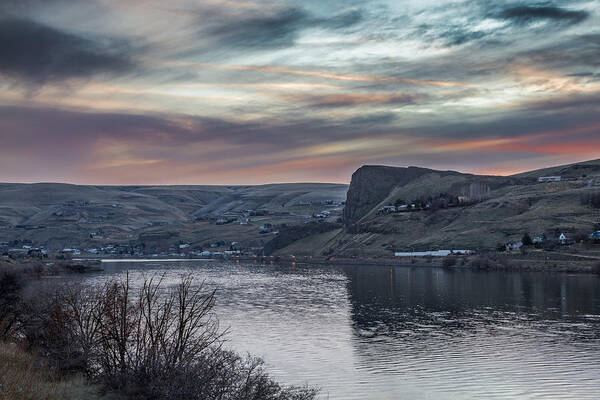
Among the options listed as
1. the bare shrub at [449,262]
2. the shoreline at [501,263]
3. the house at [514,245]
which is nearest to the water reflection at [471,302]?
the shoreline at [501,263]

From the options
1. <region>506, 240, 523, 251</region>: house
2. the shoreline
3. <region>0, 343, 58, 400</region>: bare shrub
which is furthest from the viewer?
<region>506, 240, 523, 251</region>: house

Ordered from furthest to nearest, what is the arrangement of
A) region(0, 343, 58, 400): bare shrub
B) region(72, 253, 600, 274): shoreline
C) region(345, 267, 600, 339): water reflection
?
region(72, 253, 600, 274): shoreline → region(345, 267, 600, 339): water reflection → region(0, 343, 58, 400): bare shrub

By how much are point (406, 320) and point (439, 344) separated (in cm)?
1525

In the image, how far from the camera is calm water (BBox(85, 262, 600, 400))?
129ft

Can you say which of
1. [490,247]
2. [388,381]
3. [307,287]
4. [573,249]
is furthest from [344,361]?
[490,247]

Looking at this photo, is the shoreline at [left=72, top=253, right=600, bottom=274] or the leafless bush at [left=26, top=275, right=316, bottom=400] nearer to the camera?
the leafless bush at [left=26, top=275, right=316, bottom=400]

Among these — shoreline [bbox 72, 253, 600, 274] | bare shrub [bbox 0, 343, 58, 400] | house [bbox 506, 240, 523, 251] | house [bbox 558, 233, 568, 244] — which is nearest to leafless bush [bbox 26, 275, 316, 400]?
bare shrub [bbox 0, 343, 58, 400]

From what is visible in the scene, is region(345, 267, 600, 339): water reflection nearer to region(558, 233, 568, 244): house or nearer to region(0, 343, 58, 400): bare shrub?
region(558, 233, 568, 244): house

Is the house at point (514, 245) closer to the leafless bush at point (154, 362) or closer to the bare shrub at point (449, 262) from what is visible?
the bare shrub at point (449, 262)

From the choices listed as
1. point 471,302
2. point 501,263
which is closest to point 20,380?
point 471,302

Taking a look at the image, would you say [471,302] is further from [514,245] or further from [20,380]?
[514,245]

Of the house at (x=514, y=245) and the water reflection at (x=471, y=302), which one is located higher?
the house at (x=514, y=245)

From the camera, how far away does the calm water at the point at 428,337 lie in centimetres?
3934

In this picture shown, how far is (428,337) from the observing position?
57250mm
